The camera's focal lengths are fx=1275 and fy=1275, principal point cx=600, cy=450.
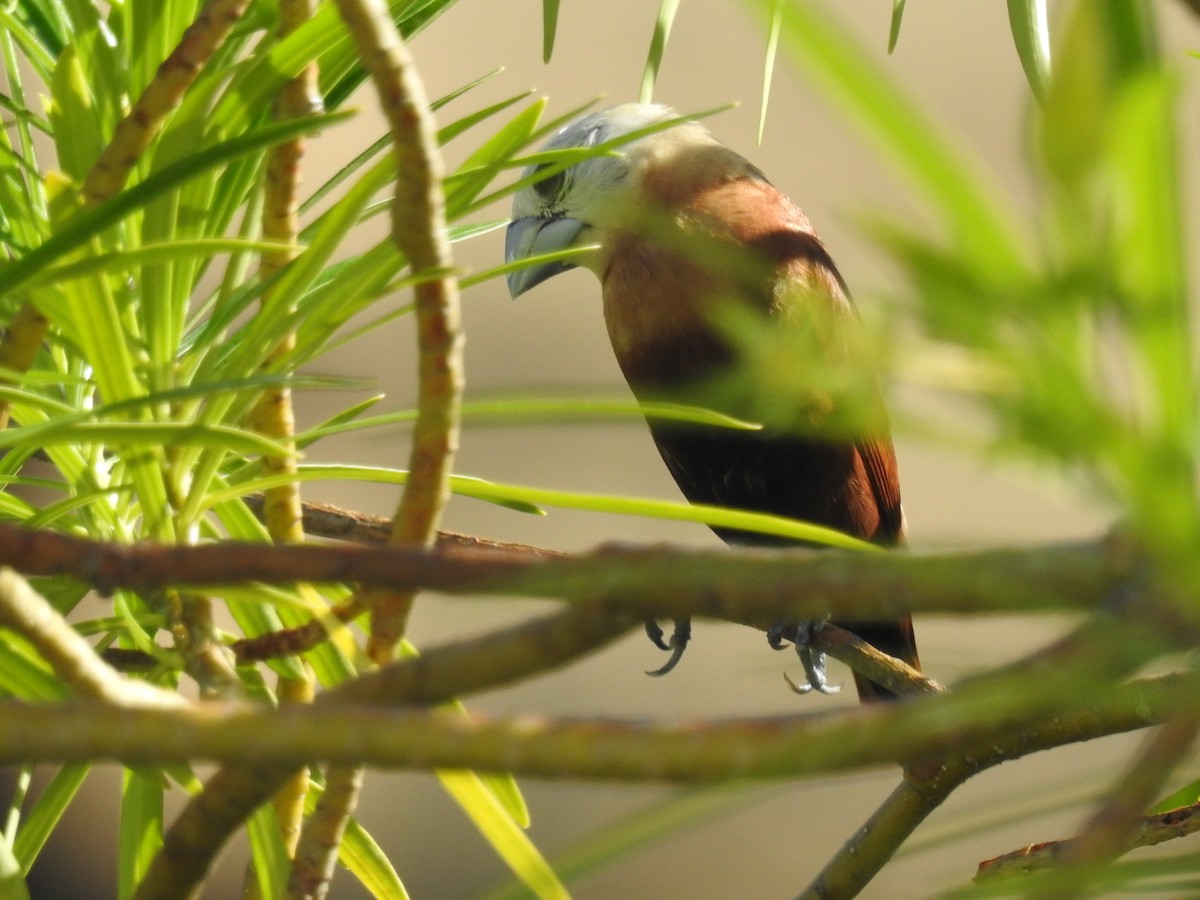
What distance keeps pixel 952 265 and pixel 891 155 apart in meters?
0.02

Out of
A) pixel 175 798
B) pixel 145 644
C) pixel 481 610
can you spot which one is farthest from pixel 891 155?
pixel 175 798

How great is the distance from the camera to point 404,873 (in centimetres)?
191

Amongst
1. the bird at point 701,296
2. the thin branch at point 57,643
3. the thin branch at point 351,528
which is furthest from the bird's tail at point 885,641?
the thin branch at point 57,643

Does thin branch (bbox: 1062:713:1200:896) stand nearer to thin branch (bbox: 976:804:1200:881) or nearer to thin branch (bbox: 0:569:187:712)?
thin branch (bbox: 0:569:187:712)

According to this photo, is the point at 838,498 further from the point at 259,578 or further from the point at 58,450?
the point at 259,578

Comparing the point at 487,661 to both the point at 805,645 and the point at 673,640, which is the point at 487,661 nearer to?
the point at 805,645

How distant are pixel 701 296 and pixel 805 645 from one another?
1.15 feet

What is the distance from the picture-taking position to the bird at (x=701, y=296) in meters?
1.24

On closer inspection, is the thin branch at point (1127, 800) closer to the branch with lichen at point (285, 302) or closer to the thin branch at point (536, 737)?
the thin branch at point (536, 737)

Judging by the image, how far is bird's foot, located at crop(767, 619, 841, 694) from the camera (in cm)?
105

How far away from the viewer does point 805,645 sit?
3.62 feet

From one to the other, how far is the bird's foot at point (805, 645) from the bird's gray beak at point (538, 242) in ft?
1.53

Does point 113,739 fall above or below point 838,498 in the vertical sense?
above

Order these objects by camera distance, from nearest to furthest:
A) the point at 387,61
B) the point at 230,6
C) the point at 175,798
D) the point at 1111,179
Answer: the point at 1111,179 < the point at 387,61 < the point at 230,6 < the point at 175,798
